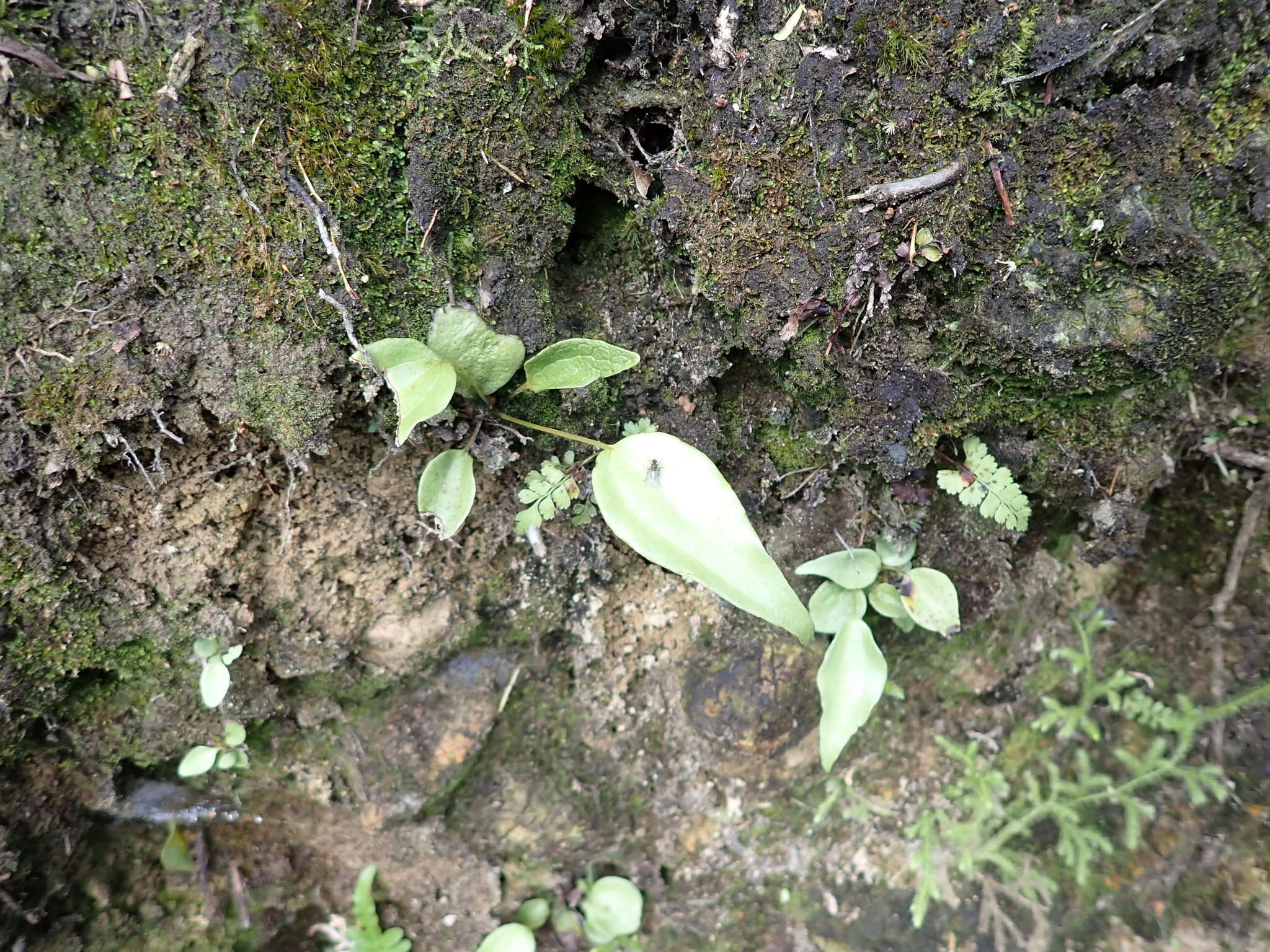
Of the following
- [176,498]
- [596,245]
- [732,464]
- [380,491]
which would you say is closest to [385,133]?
[596,245]

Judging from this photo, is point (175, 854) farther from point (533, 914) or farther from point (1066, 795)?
point (1066, 795)

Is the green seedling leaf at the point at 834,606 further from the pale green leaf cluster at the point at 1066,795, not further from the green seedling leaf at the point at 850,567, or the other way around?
the pale green leaf cluster at the point at 1066,795

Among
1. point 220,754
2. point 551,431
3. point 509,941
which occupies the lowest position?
point 509,941

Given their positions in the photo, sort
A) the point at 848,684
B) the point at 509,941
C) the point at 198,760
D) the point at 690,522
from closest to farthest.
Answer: the point at 690,522 → the point at 848,684 → the point at 198,760 → the point at 509,941

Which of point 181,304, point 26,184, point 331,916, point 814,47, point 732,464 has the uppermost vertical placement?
point 814,47

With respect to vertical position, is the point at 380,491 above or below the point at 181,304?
below

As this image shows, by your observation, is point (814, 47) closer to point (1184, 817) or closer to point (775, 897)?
point (775, 897)

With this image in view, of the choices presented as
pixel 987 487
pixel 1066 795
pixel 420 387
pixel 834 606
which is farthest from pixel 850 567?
pixel 1066 795

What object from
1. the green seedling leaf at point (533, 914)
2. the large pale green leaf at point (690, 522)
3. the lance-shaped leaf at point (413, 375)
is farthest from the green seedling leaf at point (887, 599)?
the green seedling leaf at point (533, 914)

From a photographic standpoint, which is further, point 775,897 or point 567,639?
point 775,897
